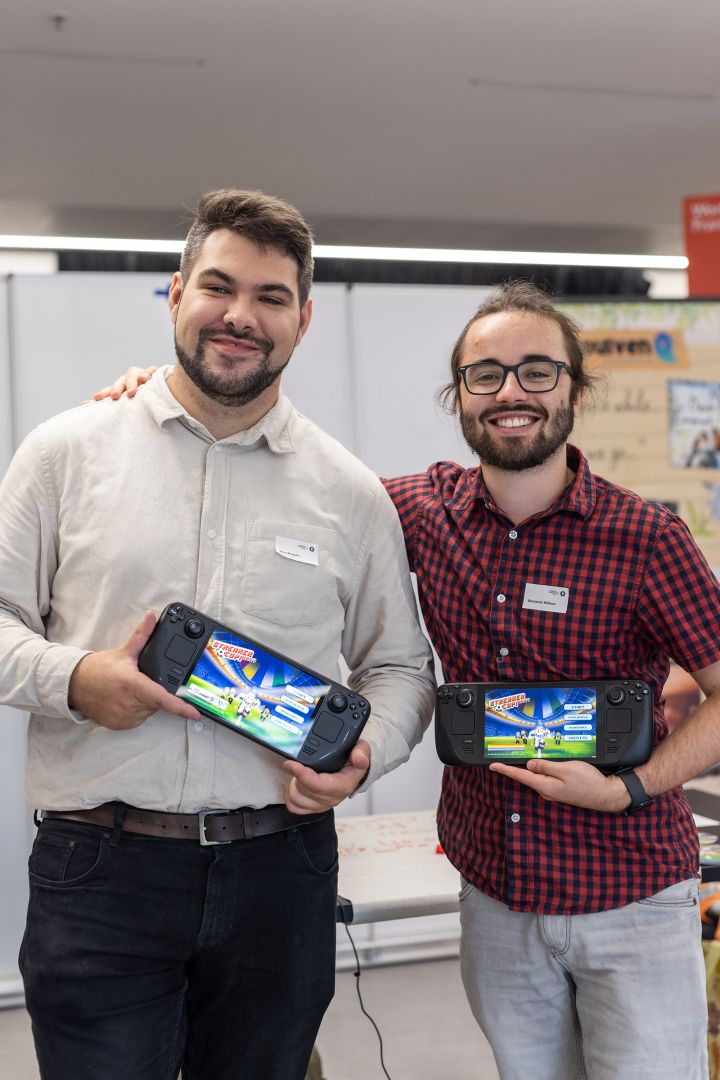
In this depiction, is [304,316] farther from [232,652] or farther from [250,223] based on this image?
[232,652]

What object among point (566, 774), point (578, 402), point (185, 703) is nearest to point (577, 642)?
point (566, 774)

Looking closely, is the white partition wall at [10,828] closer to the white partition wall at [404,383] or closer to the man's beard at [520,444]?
the white partition wall at [404,383]

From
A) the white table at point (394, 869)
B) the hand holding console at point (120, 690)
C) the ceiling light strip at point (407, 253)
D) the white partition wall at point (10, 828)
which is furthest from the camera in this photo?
the ceiling light strip at point (407, 253)

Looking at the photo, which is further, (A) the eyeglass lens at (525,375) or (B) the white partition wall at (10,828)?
(B) the white partition wall at (10,828)

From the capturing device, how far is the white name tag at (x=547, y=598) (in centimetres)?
178

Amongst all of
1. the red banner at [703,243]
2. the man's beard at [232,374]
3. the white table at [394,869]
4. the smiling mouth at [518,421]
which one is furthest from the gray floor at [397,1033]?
the red banner at [703,243]

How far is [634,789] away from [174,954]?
30.0 inches

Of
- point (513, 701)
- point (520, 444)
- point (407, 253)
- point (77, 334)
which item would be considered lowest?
point (513, 701)

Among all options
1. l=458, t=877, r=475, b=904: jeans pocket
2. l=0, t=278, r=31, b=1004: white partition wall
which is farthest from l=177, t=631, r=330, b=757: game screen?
l=0, t=278, r=31, b=1004: white partition wall

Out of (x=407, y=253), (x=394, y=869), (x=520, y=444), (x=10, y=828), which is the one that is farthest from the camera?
(x=407, y=253)

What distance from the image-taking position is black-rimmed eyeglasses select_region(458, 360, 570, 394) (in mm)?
1857

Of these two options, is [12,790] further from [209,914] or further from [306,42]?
[306,42]

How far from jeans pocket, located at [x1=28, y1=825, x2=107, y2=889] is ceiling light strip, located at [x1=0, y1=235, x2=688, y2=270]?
645 cm

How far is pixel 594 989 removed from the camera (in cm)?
173
